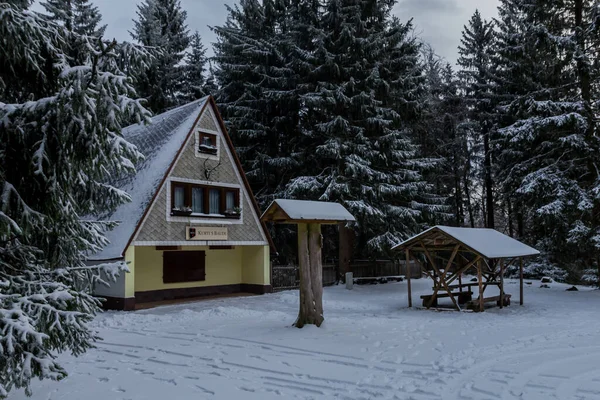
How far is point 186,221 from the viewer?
1866cm

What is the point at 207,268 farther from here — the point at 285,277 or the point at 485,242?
the point at 485,242

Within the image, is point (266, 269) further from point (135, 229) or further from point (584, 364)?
point (584, 364)

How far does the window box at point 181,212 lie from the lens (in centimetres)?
1817

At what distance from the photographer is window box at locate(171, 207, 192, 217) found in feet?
59.6

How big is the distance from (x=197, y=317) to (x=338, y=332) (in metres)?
5.22

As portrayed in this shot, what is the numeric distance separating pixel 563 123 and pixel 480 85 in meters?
15.5

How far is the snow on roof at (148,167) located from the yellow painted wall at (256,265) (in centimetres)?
600

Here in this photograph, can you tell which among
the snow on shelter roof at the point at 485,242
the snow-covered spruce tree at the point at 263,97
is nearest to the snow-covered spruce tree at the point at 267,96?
the snow-covered spruce tree at the point at 263,97

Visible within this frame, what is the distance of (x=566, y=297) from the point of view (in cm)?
1948

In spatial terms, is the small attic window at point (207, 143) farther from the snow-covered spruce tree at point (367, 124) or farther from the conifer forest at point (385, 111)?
the snow-covered spruce tree at point (367, 124)

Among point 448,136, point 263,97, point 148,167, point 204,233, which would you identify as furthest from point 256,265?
point 448,136

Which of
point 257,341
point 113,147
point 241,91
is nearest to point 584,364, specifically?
point 257,341

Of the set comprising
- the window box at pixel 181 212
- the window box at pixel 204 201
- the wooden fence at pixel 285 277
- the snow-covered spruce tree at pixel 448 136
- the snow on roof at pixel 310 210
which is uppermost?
the snow-covered spruce tree at pixel 448 136

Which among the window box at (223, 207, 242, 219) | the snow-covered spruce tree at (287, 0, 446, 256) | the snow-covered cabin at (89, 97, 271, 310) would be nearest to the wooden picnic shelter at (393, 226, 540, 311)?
the snow-covered spruce tree at (287, 0, 446, 256)
